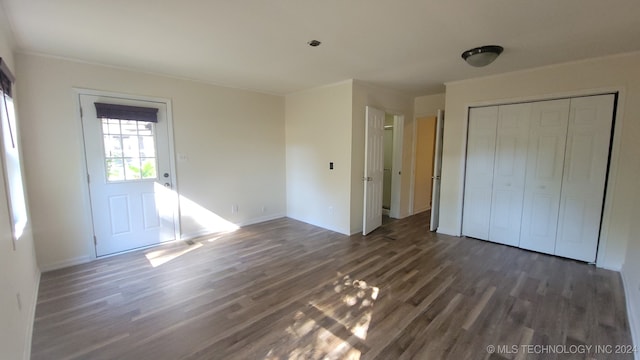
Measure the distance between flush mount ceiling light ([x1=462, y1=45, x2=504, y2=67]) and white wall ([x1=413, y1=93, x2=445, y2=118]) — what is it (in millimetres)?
2243

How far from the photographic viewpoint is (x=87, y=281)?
2.95m

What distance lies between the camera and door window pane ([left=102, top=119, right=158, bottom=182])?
3.53 metres

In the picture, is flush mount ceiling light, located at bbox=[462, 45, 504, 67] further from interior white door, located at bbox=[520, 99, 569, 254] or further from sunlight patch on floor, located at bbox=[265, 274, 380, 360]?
sunlight patch on floor, located at bbox=[265, 274, 380, 360]

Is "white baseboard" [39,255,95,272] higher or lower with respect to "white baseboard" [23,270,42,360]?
higher

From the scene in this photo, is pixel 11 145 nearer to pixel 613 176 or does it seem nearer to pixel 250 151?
pixel 250 151

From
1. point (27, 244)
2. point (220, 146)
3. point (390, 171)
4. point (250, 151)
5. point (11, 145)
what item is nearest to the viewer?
point (11, 145)

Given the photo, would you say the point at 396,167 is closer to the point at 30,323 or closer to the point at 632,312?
the point at 632,312

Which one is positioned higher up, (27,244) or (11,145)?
(11,145)

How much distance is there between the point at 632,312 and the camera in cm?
228

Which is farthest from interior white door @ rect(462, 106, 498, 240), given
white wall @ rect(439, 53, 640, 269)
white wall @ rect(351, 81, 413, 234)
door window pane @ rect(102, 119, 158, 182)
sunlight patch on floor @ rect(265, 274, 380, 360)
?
door window pane @ rect(102, 119, 158, 182)

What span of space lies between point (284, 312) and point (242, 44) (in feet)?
8.56

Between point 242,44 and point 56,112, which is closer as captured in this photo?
point 242,44

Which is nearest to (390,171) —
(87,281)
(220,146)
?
(220,146)

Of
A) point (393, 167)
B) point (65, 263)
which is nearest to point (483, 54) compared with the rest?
point (393, 167)
